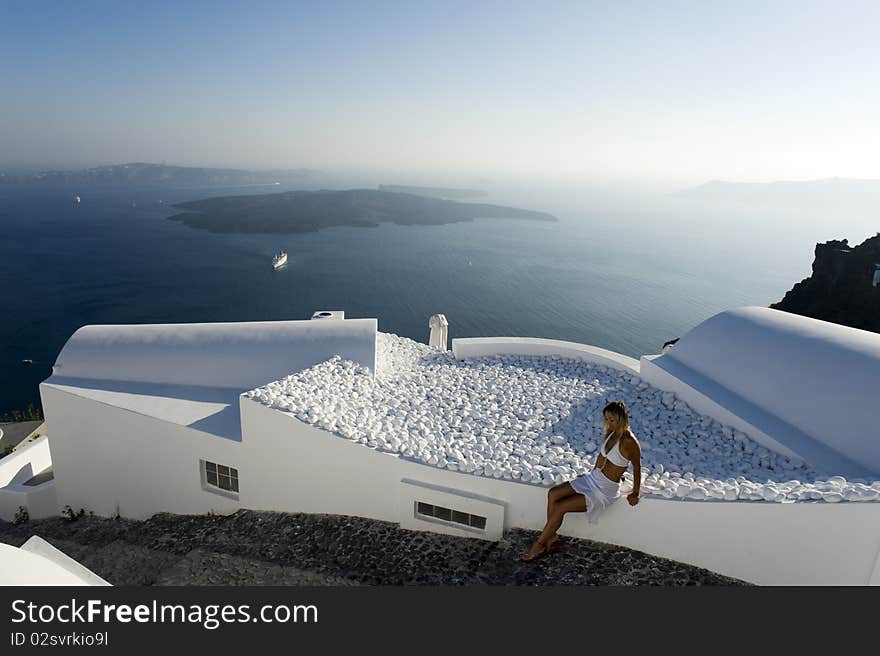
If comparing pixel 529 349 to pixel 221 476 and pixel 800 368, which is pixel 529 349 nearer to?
pixel 800 368

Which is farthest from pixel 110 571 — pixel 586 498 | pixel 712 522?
pixel 712 522

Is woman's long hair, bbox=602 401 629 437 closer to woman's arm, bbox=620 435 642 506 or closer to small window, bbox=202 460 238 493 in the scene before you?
woman's arm, bbox=620 435 642 506

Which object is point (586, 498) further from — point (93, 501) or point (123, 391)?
point (93, 501)

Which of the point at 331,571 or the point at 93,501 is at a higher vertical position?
the point at 331,571

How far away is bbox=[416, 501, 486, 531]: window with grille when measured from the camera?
5.06m

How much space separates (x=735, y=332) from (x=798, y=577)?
14.3 feet

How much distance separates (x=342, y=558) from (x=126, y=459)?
4.37 m

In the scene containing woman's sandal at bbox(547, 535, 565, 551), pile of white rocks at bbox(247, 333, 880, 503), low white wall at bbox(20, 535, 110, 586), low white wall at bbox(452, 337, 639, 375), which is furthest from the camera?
low white wall at bbox(452, 337, 639, 375)

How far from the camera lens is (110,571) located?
18.8ft

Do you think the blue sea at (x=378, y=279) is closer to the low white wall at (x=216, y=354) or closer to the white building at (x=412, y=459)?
the low white wall at (x=216, y=354)

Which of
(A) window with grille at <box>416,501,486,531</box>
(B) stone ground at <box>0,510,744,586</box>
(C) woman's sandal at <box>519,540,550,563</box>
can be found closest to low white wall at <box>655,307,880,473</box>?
(B) stone ground at <box>0,510,744,586</box>

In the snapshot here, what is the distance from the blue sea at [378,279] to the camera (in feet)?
169

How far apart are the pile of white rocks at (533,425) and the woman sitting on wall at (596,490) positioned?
1.19 ft

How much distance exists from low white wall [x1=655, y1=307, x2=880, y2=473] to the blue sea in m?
40.8
